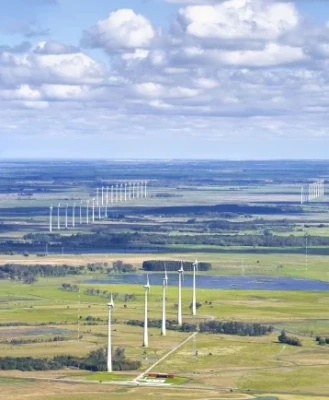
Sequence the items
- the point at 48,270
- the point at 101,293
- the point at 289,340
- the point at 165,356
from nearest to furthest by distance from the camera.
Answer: the point at 165,356 → the point at 289,340 → the point at 101,293 → the point at 48,270

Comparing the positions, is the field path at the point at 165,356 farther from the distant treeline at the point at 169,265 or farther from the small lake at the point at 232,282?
the distant treeline at the point at 169,265

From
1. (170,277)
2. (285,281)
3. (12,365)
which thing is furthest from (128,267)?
(12,365)

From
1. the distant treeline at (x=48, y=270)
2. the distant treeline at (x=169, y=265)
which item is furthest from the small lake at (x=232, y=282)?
the distant treeline at (x=48, y=270)

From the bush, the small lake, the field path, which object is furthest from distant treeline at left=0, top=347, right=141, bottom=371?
the small lake

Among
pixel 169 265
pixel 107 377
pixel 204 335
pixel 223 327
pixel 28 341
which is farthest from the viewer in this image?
pixel 169 265

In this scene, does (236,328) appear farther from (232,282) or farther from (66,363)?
(232,282)

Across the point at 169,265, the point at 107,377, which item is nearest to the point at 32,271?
the point at 169,265

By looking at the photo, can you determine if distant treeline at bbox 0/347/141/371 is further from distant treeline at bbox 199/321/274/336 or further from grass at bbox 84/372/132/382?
distant treeline at bbox 199/321/274/336
